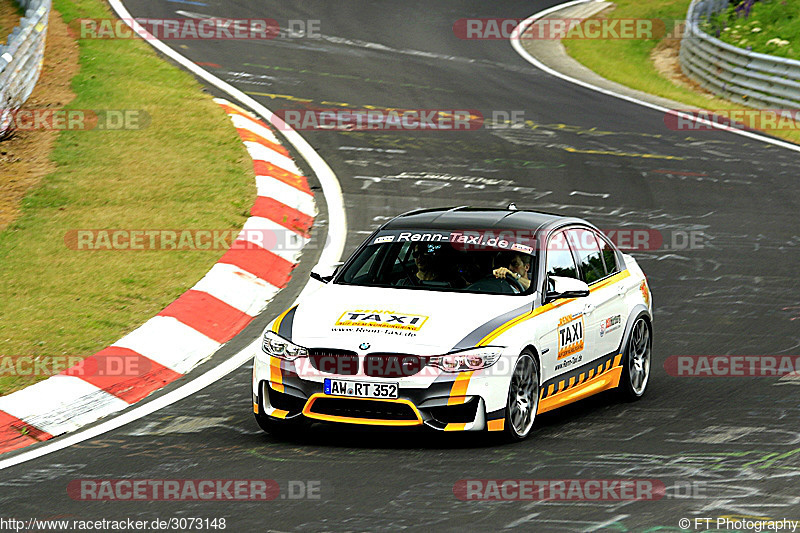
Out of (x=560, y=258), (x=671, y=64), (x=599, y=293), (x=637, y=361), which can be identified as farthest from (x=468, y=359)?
(x=671, y=64)

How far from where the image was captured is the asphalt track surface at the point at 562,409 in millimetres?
6410

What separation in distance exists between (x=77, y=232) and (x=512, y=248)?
17.6ft

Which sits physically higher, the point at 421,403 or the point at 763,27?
the point at 763,27

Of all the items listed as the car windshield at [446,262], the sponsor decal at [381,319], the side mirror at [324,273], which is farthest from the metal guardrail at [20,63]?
the sponsor decal at [381,319]

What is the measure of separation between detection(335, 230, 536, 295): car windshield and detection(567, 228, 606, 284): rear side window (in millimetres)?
627

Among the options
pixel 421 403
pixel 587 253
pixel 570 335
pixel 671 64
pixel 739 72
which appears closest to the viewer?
pixel 421 403

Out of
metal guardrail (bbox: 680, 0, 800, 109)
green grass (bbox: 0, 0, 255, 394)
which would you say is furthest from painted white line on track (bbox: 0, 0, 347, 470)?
metal guardrail (bbox: 680, 0, 800, 109)

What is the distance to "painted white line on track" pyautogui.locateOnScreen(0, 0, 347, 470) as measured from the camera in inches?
319

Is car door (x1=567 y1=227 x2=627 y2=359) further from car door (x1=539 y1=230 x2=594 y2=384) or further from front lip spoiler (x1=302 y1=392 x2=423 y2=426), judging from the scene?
front lip spoiler (x1=302 y1=392 x2=423 y2=426)

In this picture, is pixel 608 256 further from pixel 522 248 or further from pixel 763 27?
pixel 763 27

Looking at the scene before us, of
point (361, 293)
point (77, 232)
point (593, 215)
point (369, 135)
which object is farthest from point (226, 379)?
point (369, 135)

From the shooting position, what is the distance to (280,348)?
7.80m

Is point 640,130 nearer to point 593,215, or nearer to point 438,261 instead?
point 593,215

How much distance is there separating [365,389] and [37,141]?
887cm
